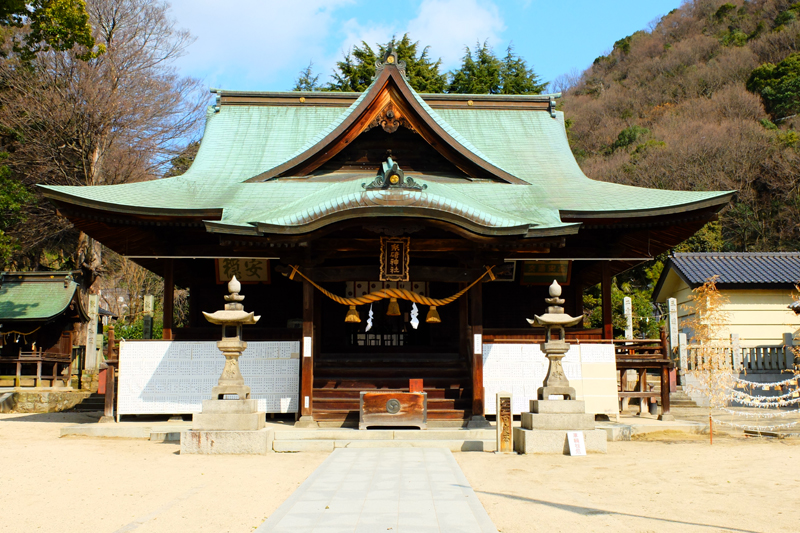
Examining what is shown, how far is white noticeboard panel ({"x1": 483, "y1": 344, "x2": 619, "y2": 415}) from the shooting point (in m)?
12.8

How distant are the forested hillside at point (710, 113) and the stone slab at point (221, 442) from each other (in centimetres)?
3157

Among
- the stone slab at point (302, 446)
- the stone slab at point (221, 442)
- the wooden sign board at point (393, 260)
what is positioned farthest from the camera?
the wooden sign board at point (393, 260)

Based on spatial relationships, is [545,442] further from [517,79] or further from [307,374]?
[517,79]

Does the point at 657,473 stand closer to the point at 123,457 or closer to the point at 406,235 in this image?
the point at 406,235

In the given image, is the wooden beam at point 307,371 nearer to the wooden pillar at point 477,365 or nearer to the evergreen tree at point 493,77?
the wooden pillar at point 477,365

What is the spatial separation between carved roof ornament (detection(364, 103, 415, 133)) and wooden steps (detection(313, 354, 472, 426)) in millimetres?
5122

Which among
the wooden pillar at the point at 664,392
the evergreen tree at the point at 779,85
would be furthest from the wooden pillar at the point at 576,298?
the evergreen tree at the point at 779,85

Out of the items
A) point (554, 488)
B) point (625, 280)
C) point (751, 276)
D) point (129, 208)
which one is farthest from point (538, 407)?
point (625, 280)

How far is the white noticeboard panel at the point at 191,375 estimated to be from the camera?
12.7m

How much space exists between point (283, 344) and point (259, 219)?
2.62 metres

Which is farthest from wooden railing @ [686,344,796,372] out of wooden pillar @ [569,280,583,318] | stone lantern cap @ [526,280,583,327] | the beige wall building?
stone lantern cap @ [526,280,583,327]

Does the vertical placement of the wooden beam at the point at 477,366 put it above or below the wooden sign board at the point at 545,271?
below

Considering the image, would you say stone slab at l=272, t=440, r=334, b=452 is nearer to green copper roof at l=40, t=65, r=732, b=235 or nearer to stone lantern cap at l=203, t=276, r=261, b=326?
stone lantern cap at l=203, t=276, r=261, b=326

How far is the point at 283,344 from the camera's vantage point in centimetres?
1286
